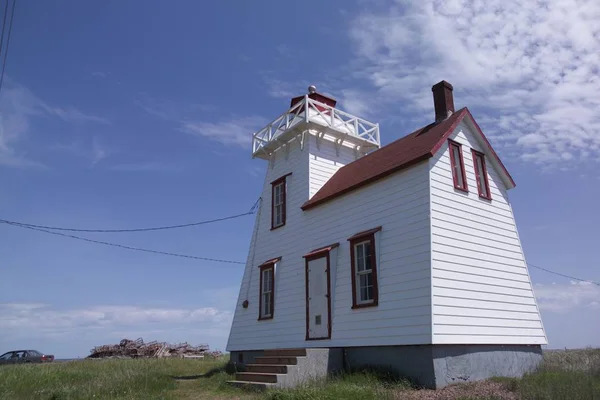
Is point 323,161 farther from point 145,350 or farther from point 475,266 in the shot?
point 145,350

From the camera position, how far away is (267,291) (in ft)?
60.7

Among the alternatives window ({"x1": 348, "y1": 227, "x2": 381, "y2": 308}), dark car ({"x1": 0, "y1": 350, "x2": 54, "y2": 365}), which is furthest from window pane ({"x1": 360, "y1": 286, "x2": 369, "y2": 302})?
dark car ({"x1": 0, "y1": 350, "x2": 54, "y2": 365})

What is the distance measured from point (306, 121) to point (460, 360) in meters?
10.3

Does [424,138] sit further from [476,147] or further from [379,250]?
[379,250]

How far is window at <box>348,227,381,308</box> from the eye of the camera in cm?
1348

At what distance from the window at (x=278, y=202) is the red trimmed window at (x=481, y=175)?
7.63m

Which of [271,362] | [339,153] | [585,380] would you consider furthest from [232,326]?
[585,380]

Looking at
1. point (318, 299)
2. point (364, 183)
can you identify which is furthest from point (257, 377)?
point (364, 183)

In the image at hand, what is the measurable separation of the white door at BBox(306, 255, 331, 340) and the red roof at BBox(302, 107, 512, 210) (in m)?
2.29

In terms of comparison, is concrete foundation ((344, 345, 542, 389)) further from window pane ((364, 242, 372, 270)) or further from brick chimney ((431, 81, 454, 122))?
brick chimney ((431, 81, 454, 122))

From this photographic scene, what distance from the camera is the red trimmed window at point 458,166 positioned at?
13842 mm

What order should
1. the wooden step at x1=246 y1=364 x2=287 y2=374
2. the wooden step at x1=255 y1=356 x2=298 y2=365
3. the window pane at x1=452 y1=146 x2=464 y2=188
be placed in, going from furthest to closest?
the window pane at x1=452 y1=146 x2=464 y2=188 < the wooden step at x1=255 y1=356 x2=298 y2=365 < the wooden step at x1=246 y1=364 x2=287 y2=374

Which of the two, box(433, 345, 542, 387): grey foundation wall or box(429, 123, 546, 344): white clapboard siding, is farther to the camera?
box(429, 123, 546, 344): white clapboard siding

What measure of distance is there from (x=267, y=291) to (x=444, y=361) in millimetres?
8402
